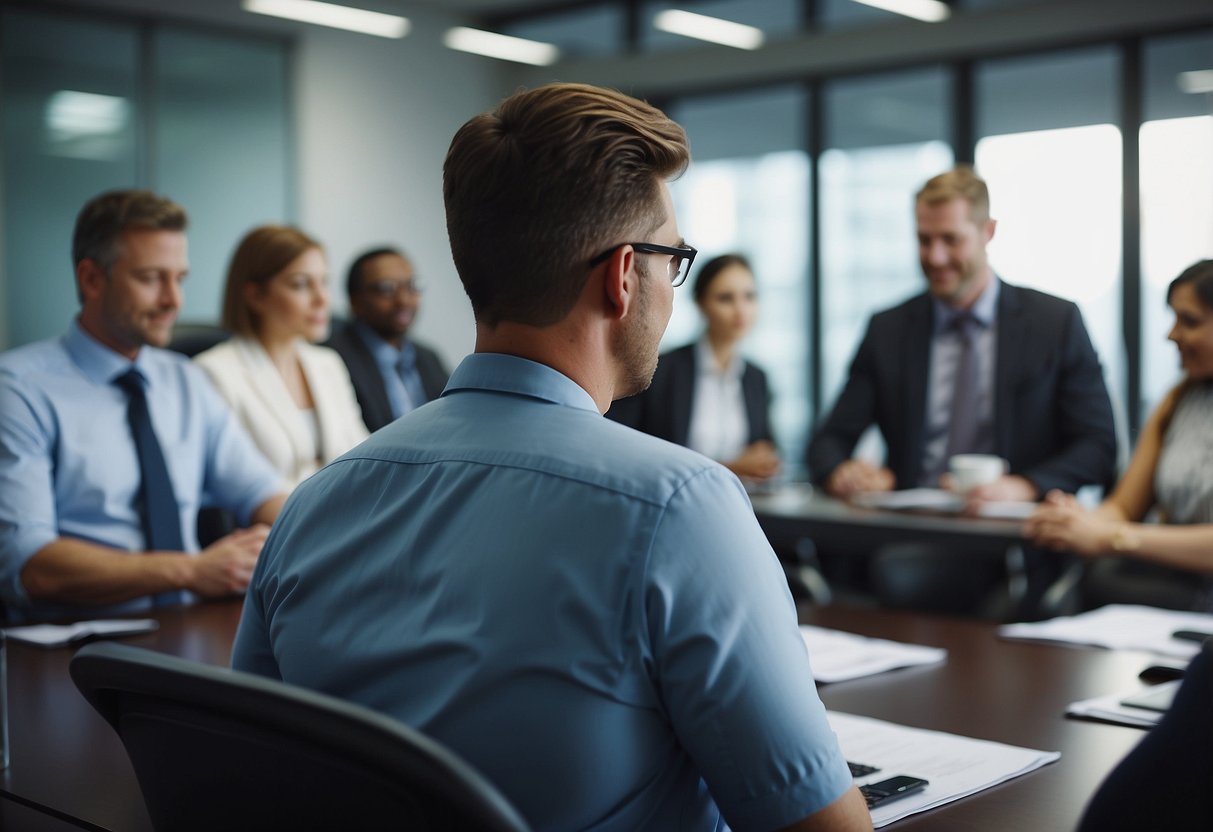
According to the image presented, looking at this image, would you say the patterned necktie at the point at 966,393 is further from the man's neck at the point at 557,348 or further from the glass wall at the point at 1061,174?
the glass wall at the point at 1061,174

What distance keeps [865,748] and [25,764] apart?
2.94ft

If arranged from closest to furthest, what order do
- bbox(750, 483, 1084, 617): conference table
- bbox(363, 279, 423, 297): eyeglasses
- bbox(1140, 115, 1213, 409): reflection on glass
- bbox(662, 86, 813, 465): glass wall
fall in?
bbox(750, 483, 1084, 617): conference table < bbox(363, 279, 423, 297): eyeglasses < bbox(1140, 115, 1213, 409): reflection on glass < bbox(662, 86, 813, 465): glass wall

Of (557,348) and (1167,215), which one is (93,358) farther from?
(1167,215)

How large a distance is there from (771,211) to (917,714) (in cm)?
688

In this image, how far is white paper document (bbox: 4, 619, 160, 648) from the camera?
1.92 metres

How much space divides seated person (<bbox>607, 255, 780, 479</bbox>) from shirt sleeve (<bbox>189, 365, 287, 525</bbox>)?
2.01 m

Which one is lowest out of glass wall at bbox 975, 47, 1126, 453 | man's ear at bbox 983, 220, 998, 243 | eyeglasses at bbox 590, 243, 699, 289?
eyeglasses at bbox 590, 243, 699, 289

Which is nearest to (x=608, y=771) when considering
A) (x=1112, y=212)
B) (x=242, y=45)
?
(x=1112, y=212)

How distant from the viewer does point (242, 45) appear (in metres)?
7.62

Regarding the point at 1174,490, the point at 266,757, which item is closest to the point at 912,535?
the point at 1174,490

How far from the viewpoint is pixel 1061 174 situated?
693 centimetres

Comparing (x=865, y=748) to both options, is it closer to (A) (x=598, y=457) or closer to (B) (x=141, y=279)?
(A) (x=598, y=457)

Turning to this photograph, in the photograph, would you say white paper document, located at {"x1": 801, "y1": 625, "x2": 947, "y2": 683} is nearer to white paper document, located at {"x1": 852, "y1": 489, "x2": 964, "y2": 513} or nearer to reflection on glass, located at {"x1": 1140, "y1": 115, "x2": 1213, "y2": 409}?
white paper document, located at {"x1": 852, "y1": 489, "x2": 964, "y2": 513}

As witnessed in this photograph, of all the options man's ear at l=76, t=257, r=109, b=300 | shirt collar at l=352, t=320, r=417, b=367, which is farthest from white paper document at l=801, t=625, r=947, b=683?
shirt collar at l=352, t=320, r=417, b=367
